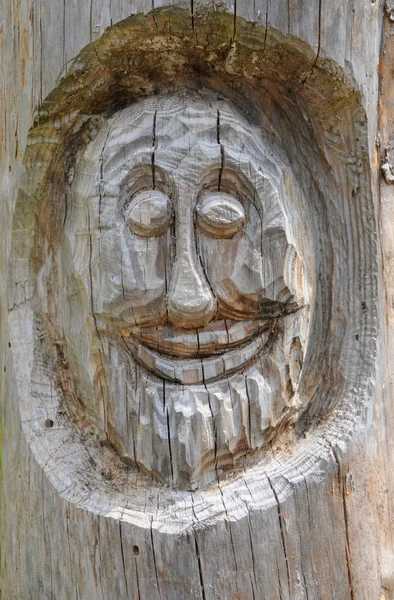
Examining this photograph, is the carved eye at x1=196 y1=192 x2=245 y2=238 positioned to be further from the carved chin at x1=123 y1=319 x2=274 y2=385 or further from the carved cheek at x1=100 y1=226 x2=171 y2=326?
the carved chin at x1=123 y1=319 x2=274 y2=385

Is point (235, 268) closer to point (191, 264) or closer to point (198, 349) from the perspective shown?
point (191, 264)

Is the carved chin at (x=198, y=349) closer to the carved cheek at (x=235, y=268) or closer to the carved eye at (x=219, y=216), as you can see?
the carved cheek at (x=235, y=268)

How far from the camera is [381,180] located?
231 cm

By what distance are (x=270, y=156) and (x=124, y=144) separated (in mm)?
439

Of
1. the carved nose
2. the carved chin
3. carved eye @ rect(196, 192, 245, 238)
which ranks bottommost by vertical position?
the carved chin

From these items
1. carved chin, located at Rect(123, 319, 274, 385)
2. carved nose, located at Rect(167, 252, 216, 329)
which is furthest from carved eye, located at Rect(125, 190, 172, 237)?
carved chin, located at Rect(123, 319, 274, 385)

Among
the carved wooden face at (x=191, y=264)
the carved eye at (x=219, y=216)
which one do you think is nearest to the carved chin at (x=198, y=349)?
the carved wooden face at (x=191, y=264)

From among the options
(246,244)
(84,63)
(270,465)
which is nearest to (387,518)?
(270,465)

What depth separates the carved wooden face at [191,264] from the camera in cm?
213

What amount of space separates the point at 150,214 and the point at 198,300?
0.28m

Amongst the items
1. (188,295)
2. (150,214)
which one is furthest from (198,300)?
(150,214)

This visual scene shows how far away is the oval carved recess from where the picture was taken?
2.13 meters

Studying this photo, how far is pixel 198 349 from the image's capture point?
85.2 inches

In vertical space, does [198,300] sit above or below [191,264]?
below
